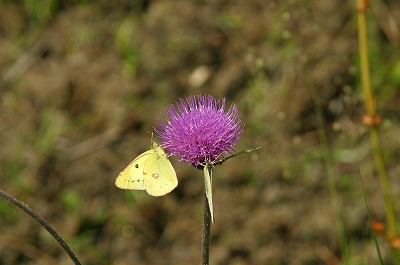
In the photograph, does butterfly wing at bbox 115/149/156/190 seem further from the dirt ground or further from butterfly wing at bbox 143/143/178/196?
the dirt ground

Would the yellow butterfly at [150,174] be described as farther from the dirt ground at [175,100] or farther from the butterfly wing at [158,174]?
the dirt ground at [175,100]

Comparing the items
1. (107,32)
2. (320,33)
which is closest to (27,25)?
(107,32)

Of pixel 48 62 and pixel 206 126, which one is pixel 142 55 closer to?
pixel 48 62

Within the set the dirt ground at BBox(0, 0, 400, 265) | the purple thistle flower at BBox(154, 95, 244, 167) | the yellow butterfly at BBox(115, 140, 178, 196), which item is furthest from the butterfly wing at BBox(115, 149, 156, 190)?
the dirt ground at BBox(0, 0, 400, 265)

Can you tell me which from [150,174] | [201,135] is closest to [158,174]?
[150,174]

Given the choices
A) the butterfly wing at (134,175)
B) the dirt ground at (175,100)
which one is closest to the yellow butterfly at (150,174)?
the butterfly wing at (134,175)

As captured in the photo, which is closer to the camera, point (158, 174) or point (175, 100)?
point (158, 174)

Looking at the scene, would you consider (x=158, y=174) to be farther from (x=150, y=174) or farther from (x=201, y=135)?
(x=201, y=135)
